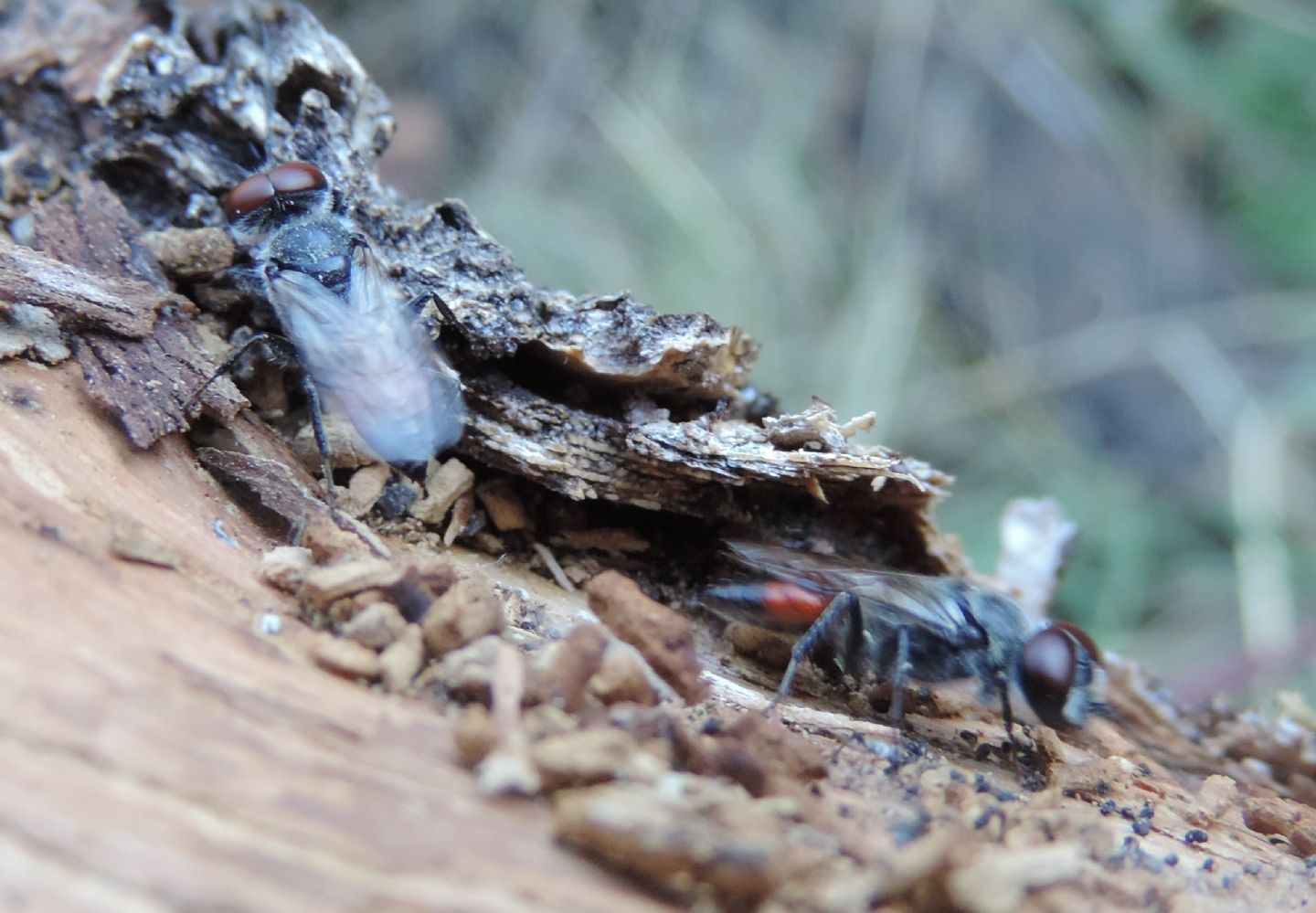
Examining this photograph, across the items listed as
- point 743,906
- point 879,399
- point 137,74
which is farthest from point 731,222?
point 743,906

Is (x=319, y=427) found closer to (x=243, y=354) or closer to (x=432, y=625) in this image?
(x=243, y=354)

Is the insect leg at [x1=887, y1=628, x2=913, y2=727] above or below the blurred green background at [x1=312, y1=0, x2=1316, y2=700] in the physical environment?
below

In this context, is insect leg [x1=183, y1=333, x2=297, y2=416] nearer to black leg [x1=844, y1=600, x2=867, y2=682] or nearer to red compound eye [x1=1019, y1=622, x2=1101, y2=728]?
black leg [x1=844, y1=600, x2=867, y2=682]

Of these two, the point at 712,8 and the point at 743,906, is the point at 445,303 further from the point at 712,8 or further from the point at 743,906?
the point at 712,8

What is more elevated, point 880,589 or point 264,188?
point 264,188

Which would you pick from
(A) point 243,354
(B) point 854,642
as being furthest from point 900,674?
(A) point 243,354

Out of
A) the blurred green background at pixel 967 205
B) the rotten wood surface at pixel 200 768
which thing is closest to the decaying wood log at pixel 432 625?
the rotten wood surface at pixel 200 768

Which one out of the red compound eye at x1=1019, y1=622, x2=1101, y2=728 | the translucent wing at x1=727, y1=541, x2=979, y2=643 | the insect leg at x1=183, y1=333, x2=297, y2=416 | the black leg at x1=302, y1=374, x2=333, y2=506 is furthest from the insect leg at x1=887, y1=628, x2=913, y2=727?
the insect leg at x1=183, y1=333, x2=297, y2=416
